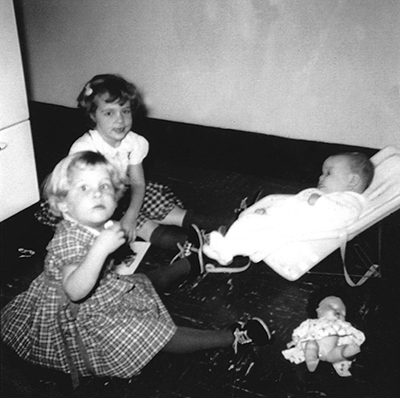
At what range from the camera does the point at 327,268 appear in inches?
52.3

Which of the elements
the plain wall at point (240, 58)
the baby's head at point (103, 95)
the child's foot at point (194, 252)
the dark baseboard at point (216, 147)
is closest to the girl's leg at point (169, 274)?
the child's foot at point (194, 252)

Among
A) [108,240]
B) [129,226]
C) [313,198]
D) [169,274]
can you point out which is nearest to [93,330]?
[108,240]

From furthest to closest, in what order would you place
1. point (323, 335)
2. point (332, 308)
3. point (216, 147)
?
1. point (216, 147)
2. point (332, 308)
3. point (323, 335)

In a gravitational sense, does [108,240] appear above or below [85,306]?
above

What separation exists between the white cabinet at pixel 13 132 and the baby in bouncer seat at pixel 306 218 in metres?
0.47

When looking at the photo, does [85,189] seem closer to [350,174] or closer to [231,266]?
[231,266]

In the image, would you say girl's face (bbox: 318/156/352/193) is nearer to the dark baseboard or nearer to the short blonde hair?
the dark baseboard

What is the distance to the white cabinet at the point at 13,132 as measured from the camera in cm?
112

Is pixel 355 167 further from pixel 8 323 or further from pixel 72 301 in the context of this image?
pixel 8 323

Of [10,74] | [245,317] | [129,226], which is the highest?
[10,74]

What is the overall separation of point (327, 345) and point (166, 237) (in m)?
0.52

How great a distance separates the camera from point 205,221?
56.8 inches

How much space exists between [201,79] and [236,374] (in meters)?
1.07

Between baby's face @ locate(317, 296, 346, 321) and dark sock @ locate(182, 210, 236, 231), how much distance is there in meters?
0.37
